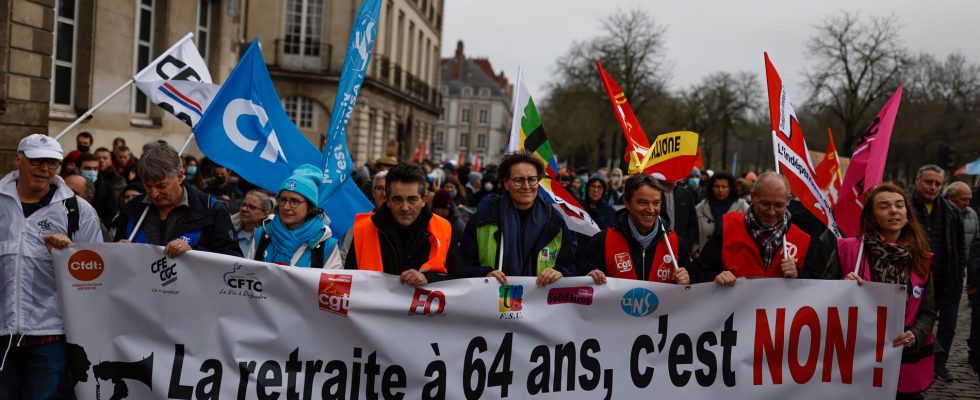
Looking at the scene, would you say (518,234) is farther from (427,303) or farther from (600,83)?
(600,83)

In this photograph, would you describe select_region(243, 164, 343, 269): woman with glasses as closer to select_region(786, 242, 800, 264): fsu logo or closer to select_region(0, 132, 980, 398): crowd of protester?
select_region(0, 132, 980, 398): crowd of protester

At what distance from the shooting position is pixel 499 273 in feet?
15.1

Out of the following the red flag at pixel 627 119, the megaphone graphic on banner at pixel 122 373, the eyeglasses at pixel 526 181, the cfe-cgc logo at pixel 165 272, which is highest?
the red flag at pixel 627 119

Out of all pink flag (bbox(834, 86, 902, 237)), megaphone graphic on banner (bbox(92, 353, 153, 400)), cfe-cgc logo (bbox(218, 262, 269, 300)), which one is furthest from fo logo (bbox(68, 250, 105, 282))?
pink flag (bbox(834, 86, 902, 237))

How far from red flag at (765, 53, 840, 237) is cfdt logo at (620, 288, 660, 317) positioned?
1.12 m

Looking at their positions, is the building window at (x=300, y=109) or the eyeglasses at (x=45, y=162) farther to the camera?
the building window at (x=300, y=109)

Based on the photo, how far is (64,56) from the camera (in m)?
14.0

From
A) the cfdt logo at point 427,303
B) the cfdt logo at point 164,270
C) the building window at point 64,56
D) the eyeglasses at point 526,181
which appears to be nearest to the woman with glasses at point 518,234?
the eyeglasses at point 526,181

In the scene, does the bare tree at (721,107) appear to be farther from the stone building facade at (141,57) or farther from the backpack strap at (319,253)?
the backpack strap at (319,253)

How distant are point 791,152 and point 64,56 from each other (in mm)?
12586

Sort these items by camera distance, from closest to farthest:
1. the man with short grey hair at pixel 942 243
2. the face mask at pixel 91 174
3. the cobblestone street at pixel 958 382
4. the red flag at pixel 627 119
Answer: the red flag at pixel 627 119 < the man with short grey hair at pixel 942 243 < the cobblestone street at pixel 958 382 < the face mask at pixel 91 174

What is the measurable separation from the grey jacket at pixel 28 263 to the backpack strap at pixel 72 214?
21 millimetres

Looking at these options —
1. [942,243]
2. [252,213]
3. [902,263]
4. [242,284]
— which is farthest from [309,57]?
[902,263]

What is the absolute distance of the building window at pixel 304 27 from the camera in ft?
114
